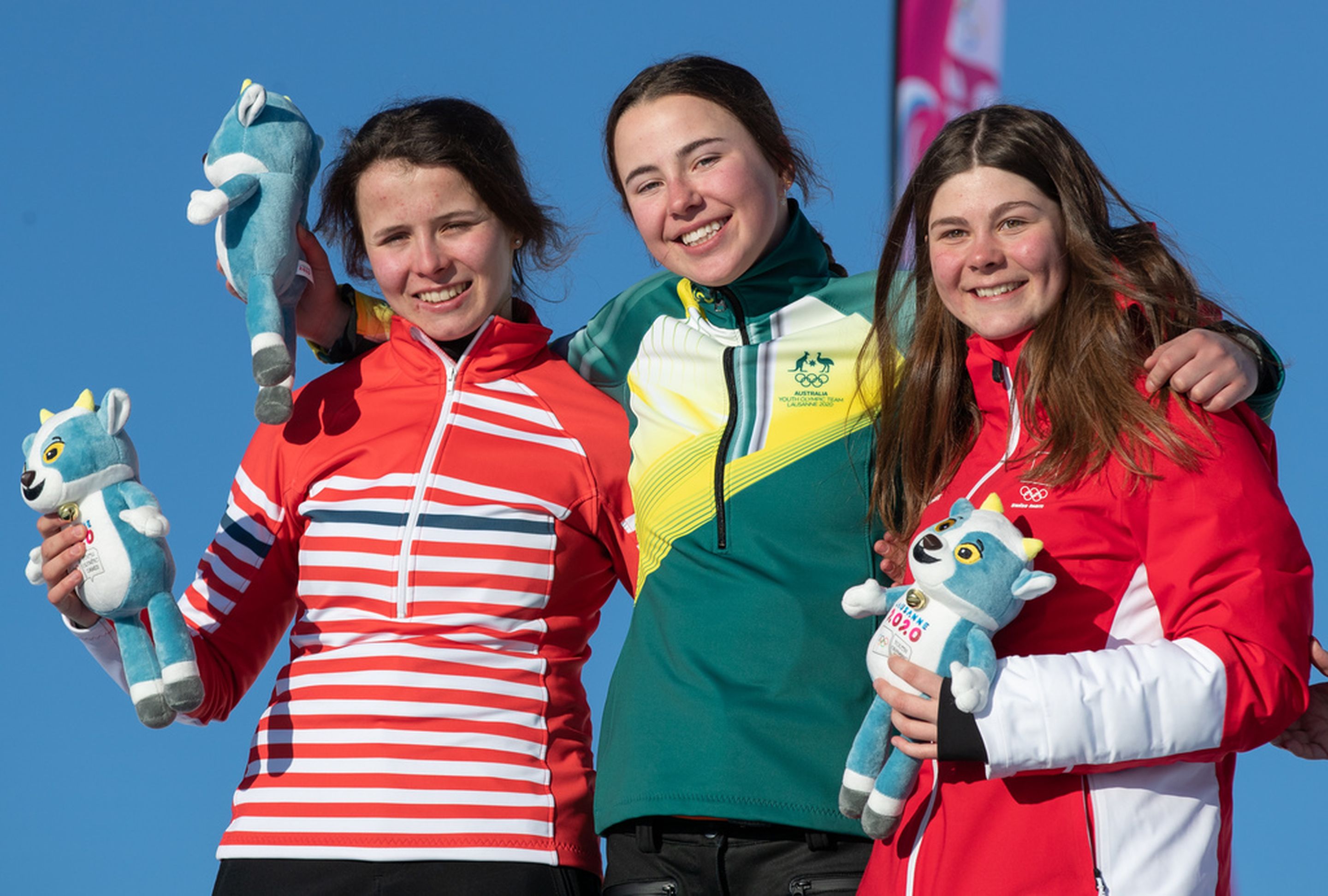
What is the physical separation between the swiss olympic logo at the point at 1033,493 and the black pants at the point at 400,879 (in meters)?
1.34

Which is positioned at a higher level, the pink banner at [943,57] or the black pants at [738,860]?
the pink banner at [943,57]

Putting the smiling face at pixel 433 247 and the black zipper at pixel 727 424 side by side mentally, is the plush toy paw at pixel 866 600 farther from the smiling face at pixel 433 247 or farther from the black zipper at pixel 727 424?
the smiling face at pixel 433 247

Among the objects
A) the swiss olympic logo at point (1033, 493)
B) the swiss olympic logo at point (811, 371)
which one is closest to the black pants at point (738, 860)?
the swiss olympic logo at point (1033, 493)

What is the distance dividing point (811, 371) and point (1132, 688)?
119cm

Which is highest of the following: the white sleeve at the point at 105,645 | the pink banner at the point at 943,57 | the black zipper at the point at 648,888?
the pink banner at the point at 943,57

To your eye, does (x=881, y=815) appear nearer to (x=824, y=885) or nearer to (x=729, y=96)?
(x=824, y=885)

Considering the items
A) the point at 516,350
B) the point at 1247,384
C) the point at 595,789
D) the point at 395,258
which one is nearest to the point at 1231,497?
the point at 1247,384

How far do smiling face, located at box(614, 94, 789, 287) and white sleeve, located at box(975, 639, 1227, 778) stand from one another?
1.35 m

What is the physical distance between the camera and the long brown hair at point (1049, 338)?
9.06 feet

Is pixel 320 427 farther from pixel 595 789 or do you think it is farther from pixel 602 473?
pixel 595 789

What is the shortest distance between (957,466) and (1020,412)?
0.66 ft

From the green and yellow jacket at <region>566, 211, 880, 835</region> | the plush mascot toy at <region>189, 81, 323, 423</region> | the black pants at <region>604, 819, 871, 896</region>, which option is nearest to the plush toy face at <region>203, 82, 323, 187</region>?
the plush mascot toy at <region>189, 81, 323, 423</region>

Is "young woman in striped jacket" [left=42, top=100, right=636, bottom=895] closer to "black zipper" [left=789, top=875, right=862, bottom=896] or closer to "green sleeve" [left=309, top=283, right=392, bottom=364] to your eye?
"green sleeve" [left=309, top=283, right=392, bottom=364]

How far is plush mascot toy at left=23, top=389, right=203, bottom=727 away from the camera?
331 cm
